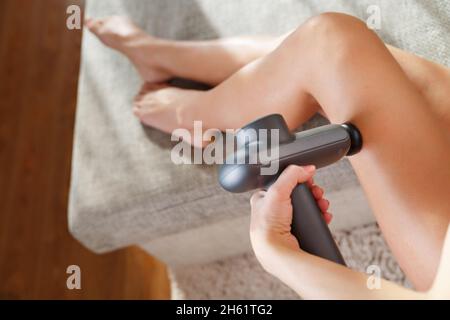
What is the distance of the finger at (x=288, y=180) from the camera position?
78cm

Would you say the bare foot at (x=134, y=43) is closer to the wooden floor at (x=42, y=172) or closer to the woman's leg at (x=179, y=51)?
the woman's leg at (x=179, y=51)

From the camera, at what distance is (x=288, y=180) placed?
2.58 feet

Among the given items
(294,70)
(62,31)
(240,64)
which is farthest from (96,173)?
(62,31)

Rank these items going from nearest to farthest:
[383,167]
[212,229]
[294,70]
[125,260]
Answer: [383,167] < [294,70] < [212,229] < [125,260]

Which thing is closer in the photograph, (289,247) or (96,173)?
(289,247)

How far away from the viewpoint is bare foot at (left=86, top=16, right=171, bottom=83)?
4.15 ft

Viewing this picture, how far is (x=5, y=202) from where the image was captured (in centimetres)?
176

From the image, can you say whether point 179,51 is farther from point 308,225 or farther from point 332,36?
point 308,225

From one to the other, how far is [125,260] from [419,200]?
1013 mm

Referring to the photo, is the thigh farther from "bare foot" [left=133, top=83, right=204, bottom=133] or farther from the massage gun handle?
"bare foot" [left=133, top=83, right=204, bottom=133]

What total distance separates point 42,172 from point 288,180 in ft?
3.86

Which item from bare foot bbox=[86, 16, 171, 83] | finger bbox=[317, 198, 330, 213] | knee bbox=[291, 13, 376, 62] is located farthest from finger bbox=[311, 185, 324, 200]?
bare foot bbox=[86, 16, 171, 83]

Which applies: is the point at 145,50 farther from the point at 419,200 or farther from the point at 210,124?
the point at 419,200

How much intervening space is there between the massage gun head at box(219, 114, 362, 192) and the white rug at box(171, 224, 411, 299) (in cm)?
60
